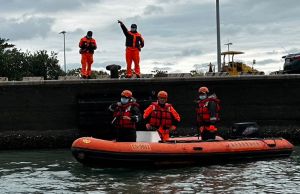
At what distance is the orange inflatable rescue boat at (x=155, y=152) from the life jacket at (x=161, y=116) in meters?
0.47

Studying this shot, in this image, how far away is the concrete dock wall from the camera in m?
15.4

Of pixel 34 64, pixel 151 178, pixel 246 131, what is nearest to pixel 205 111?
pixel 246 131

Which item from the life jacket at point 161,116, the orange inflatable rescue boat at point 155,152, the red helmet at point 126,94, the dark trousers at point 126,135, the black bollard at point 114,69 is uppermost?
the black bollard at point 114,69

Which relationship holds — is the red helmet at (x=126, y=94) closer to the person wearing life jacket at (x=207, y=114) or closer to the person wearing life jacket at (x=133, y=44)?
the person wearing life jacket at (x=207, y=114)

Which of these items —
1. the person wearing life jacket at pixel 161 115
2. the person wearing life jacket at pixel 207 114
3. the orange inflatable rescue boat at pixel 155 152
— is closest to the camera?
the orange inflatable rescue boat at pixel 155 152

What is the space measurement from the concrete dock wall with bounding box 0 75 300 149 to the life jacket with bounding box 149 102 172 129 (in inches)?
144

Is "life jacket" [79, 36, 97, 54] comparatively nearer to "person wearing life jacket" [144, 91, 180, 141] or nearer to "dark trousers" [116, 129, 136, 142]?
"person wearing life jacket" [144, 91, 180, 141]

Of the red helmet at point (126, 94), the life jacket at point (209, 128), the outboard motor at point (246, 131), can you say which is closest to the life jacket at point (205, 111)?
the life jacket at point (209, 128)

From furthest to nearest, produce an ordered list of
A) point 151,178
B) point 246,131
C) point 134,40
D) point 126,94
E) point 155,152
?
point 134,40 → point 246,131 → point 126,94 → point 155,152 → point 151,178

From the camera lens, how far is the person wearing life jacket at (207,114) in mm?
11914

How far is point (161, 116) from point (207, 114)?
1054 mm

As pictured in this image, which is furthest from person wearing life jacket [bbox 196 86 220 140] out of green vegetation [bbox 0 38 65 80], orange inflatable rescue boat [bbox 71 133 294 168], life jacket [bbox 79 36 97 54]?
green vegetation [bbox 0 38 65 80]

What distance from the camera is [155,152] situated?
11.1 m

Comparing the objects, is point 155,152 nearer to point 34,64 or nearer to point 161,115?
point 161,115
